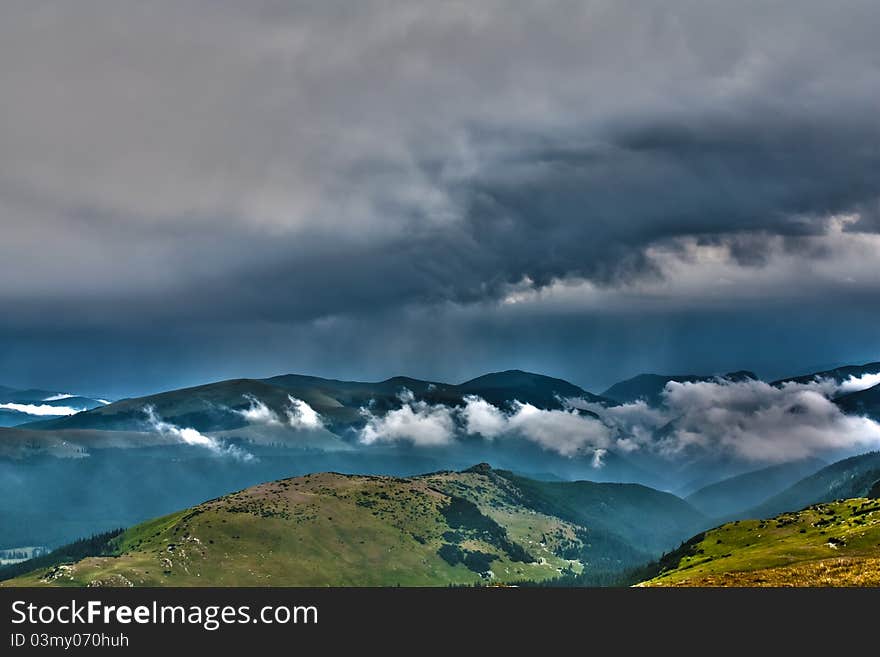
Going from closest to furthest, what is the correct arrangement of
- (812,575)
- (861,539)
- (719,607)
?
(719,607) → (812,575) → (861,539)

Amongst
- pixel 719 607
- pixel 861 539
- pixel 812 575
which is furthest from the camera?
pixel 861 539

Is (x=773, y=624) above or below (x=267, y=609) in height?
below

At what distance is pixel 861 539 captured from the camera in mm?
176625

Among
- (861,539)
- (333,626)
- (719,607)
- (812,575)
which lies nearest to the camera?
(333,626)

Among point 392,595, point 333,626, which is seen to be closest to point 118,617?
point 333,626

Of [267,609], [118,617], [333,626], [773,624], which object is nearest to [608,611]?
[773,624]

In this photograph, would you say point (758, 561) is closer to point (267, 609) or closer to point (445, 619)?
point (445, 619)

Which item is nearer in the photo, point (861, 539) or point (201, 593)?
point (201, 593)

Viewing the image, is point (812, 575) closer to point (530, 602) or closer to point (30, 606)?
point (530, 602)

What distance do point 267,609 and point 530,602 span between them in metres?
29.8

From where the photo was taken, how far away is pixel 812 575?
429 feet

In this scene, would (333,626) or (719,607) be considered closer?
(333,626)

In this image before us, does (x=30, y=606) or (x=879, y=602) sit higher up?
(x=30, y=606)

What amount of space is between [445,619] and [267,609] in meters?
A: 18.5
